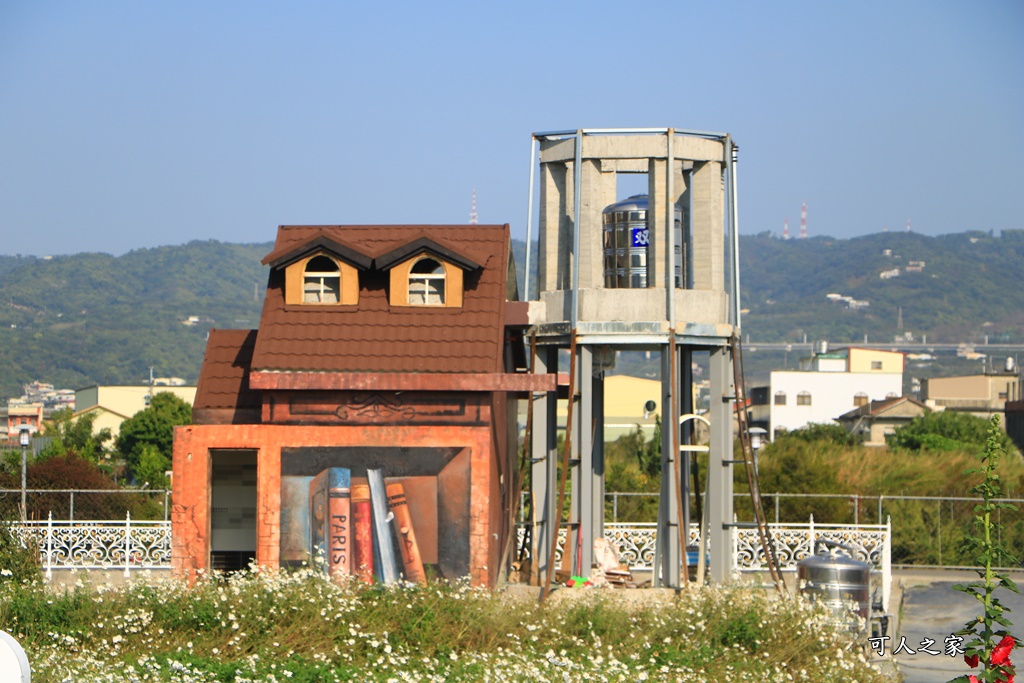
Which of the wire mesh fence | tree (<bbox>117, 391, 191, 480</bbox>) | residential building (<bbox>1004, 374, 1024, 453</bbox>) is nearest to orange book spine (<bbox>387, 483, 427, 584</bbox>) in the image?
the wire mesh fence

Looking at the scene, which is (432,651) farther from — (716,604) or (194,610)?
(716,604)

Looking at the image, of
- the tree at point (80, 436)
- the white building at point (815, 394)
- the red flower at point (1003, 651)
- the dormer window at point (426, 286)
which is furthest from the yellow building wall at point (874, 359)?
the red flower at point (1003, 651)

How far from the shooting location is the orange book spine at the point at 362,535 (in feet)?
74.7

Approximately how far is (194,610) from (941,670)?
1196 centimetres

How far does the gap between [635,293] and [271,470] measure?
7145 mm

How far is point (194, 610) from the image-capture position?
19.1 metres

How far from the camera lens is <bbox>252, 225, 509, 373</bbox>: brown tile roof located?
23641 mm

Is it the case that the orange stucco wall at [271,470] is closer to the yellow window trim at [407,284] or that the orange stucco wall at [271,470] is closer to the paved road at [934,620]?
the yellow window trim at [407,284]

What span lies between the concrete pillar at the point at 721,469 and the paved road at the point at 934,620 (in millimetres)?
3276

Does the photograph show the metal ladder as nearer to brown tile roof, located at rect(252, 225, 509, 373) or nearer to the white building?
brown tile roof, located at rect(252, 225, 509, 373)

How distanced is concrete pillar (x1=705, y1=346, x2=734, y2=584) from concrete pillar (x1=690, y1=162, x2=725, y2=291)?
1.34 meters

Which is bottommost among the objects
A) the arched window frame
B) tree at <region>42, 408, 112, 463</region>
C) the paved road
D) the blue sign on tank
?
the paved road

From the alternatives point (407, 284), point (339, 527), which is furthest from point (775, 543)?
point (339, 527)

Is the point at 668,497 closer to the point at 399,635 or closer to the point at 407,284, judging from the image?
the point at 407,284
